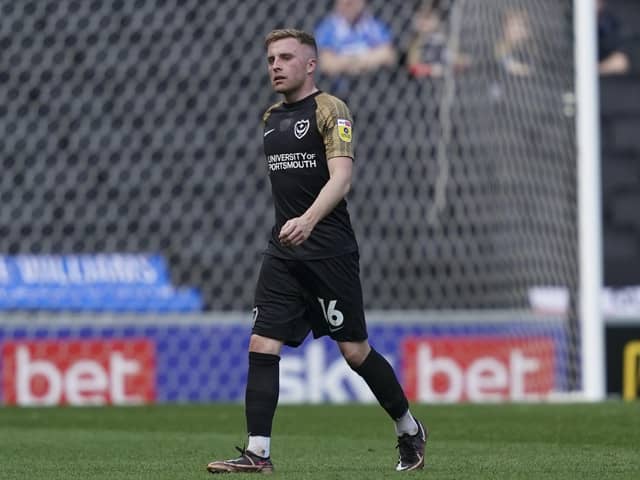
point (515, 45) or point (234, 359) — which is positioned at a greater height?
point (515, 45)

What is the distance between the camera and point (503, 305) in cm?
1042

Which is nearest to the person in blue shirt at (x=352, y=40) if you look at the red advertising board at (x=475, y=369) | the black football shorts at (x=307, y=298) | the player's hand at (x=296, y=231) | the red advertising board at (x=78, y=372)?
the red advertising board at (x=475, y=369)

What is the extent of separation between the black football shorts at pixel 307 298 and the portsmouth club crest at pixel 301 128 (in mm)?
425

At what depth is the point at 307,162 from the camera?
5.01 meters

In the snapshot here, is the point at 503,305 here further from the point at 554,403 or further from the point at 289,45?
the point at 289,45

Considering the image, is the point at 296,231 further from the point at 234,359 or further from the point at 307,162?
the point at 234,359

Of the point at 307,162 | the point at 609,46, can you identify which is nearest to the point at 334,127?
the point at 307,162

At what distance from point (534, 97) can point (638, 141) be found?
172 cm

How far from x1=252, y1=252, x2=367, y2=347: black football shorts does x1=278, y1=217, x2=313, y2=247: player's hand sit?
0.89ft

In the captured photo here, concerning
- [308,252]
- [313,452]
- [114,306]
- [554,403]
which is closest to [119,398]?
[114,306]

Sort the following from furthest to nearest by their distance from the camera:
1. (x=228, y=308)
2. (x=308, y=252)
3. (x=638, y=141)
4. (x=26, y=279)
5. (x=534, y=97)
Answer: (x=638, y=141), (x=534, y=97), (x=228, y=308), (x=26, y=279), (x=308, y=252)

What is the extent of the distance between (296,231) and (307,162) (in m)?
0.36

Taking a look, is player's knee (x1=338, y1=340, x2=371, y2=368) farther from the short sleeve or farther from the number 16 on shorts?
the short sleeve

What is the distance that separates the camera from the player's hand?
475cm
